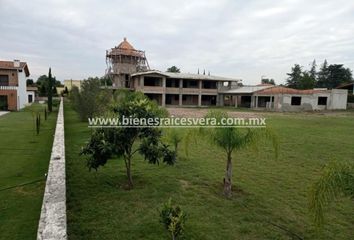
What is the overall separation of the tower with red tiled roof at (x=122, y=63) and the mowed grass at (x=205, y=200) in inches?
1466

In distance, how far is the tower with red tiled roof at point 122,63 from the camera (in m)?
45.8

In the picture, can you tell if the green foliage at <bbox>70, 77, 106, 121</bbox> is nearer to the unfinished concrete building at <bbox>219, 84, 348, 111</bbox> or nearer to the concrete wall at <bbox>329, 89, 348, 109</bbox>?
the unfinished concrete building at <bbox>219, 84, 348, 111</bbox>

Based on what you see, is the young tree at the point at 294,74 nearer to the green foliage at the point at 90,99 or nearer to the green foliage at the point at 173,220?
the green foliage at the point at 90,99

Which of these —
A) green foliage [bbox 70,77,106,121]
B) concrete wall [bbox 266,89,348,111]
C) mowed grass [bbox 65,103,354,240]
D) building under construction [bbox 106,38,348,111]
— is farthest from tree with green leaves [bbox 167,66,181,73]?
mowed grass [bbox 65,103,354,240]

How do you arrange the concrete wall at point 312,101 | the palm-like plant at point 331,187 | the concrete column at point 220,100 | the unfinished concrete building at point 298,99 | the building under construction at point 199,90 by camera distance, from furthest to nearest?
the concrete column at point 220,100, the building under construction at point 199,90, the unfinished concrete building at point 298,99, the concrete wall at point 312,101, the palm-like plant at point 331,187

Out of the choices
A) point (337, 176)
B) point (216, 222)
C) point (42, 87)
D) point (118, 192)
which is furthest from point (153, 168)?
point (42, 87)

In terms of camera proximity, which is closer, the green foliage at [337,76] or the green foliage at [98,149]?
the green foliage at [98,149]

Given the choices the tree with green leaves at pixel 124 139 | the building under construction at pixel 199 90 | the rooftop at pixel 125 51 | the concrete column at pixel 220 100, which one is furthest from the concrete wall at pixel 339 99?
the tree with green leaves at pixel 124 139

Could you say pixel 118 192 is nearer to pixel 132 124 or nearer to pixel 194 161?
pixel 132 124

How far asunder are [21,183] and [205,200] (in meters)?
4.31

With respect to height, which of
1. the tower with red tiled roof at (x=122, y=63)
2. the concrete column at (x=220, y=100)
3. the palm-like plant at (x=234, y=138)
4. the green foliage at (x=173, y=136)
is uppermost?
the tower with red tiled roof at (x=122, y=63)

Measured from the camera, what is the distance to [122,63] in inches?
1816

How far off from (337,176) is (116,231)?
328cm

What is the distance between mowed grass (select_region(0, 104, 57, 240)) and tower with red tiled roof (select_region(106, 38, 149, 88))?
1330 inches
